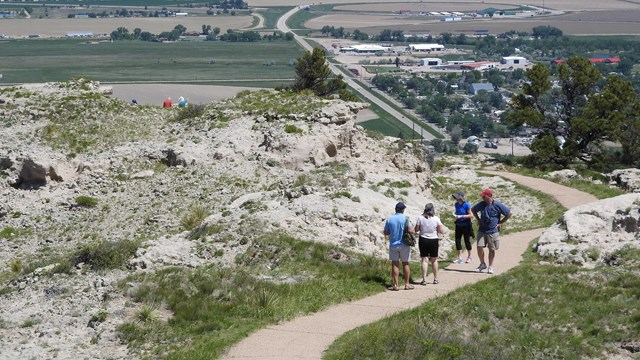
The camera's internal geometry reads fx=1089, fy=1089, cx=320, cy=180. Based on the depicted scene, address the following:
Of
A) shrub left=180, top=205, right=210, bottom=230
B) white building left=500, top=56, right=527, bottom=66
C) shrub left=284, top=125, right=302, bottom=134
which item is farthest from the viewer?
white building left=500, top=56, right=527, bottom=66

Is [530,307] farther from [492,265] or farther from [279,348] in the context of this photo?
[279,348]

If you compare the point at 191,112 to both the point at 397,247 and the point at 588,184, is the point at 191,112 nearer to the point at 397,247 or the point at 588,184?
the point at 588,184

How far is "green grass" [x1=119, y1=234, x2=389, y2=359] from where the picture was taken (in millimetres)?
21375

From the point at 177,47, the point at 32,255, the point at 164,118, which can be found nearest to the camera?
the point at 32,255

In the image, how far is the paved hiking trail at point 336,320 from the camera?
20375mm

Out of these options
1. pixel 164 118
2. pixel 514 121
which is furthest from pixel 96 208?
pixel 514 121

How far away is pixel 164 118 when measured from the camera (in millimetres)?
45094

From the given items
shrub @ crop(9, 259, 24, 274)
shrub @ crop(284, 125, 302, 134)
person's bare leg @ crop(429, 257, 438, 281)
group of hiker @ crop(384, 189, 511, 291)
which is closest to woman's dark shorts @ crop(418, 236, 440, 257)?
group of hiker @ crop(384, 189, 511, 291)

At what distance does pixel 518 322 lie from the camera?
72.6 feet

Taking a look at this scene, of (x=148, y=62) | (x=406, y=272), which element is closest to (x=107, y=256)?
(x=406, y=272)

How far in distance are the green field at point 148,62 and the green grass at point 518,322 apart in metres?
112

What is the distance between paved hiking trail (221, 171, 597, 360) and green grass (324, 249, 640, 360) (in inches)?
19.0

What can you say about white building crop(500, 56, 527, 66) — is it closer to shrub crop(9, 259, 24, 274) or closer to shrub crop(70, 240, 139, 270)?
shrub crop(9, 259, 24, 274)

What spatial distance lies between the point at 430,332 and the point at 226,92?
312 feet
